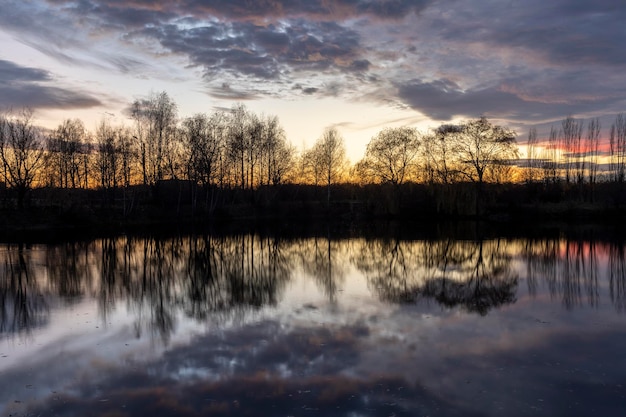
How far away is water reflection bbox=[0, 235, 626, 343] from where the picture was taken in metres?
A: 12.1

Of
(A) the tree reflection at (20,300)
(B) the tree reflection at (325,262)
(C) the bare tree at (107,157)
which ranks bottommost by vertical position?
(B) the tree reflection at (325,262)

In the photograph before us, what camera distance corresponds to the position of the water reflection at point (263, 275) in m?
12.1

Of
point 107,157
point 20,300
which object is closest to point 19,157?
point 107,157

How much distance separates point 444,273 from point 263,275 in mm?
6706

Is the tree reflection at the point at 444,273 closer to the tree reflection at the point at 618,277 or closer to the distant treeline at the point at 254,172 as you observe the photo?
the tree reflection at the point at 618,277

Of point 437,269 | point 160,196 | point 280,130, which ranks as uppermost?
point 280,130

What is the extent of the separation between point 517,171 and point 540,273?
4924 cm

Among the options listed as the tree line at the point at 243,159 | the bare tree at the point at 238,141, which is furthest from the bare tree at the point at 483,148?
the bare tree at the point at 238,141

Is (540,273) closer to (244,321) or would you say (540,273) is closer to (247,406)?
(244,321)

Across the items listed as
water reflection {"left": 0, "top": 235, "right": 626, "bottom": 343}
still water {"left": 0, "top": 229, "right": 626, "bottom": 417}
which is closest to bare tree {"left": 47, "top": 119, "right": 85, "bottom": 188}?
water reflection {"left": 0, "top": 235, "right": 626, "bottom": 343}

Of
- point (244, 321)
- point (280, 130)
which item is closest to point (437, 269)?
point (244, 321)

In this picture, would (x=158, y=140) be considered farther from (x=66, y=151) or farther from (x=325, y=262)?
(x=325, y=262)

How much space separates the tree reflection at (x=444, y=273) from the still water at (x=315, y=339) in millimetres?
111

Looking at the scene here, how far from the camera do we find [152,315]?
11156mm
